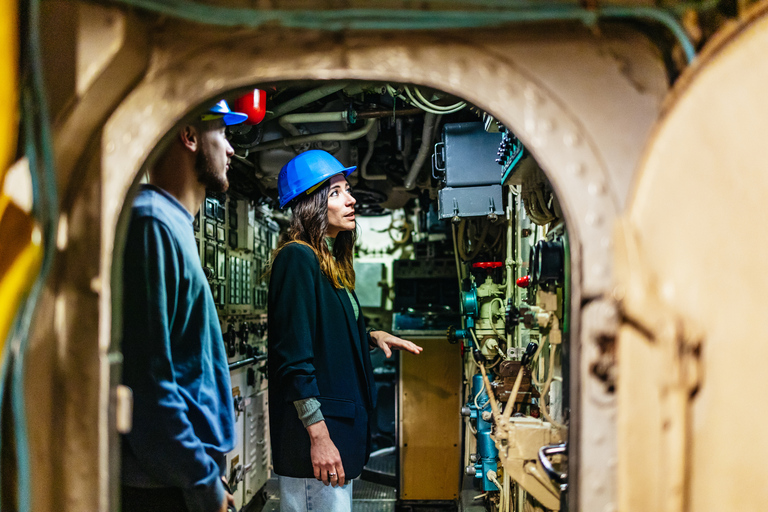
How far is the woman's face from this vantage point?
238 centimetres

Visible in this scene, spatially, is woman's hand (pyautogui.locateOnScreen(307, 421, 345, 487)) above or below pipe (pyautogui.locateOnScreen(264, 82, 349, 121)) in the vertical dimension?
below

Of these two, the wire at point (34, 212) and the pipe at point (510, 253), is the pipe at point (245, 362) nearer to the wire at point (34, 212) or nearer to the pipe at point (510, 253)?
the pipe at point (510, 253)

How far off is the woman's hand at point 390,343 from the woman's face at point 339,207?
0.68 m

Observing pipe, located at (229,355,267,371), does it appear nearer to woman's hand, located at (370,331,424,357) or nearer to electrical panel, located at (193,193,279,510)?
electrical panel, located at (193,193,279,510)

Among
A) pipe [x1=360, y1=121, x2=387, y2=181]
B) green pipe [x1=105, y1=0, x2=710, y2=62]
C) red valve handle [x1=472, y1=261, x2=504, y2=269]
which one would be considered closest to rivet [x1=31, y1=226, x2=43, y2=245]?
green pipe [x1=105, y1=0, x2=710, y2=62]

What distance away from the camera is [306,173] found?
2.37 m

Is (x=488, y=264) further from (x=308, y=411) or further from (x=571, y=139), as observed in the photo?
(x=571, y=139)

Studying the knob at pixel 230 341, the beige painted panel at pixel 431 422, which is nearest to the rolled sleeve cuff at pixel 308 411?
the knob at pixel 230 341

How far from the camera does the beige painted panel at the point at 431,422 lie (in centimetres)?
409

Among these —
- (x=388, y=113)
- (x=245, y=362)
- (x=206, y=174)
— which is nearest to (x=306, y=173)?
(x=206, y=174)

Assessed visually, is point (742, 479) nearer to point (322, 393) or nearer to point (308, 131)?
point (322, 393)

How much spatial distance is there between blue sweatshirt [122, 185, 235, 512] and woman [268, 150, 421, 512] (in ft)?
1.66

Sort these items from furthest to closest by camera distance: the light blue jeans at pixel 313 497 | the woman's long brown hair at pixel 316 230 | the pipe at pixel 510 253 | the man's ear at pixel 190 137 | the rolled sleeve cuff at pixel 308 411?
the pipe at pixel 510 253, the woman's long brown hair at pixel 316 230, the light blue jeans at pixel 313 497, the rolled sleeve cuff at pixel 308 411, the man's ear at pixel 190 137

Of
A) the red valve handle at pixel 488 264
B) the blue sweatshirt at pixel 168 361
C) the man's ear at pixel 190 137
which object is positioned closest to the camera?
the blue sweatshirt at pixel 168 361
